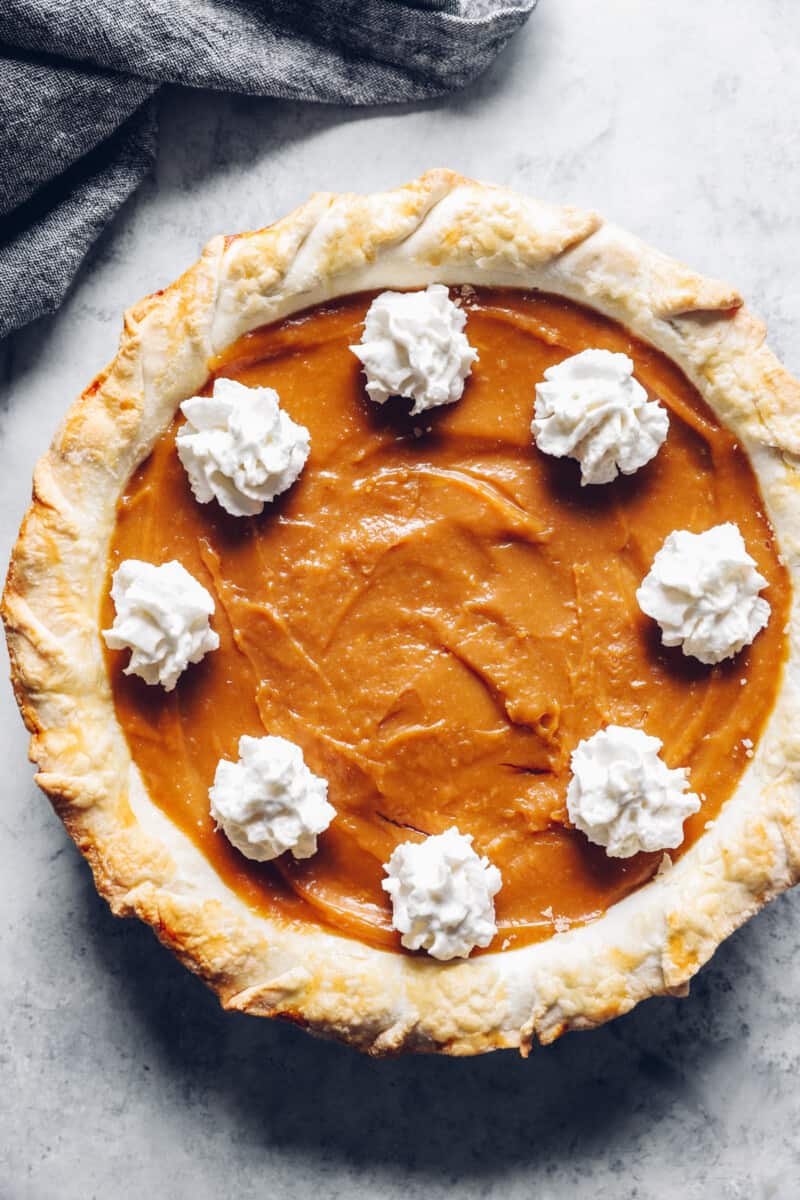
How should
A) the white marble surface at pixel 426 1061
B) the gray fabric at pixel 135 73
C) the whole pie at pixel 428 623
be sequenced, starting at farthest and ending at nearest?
the white marble surface at pixel 426 1061 → the gray fabric at pixel 135 73 → the whole pie at pixel 428 623

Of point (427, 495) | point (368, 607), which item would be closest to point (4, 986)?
point (368, 607)

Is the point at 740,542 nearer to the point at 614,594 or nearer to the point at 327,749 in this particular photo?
the point at 614,594

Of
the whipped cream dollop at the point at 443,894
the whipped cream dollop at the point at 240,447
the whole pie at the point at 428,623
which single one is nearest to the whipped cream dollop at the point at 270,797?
the whole pie at the point at 428,623

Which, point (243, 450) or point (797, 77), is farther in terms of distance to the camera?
point (797, 77)

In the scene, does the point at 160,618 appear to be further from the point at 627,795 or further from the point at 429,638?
the point at 627,795

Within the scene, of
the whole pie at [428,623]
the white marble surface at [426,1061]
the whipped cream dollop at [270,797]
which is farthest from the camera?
the white marble surface at [426,1061]

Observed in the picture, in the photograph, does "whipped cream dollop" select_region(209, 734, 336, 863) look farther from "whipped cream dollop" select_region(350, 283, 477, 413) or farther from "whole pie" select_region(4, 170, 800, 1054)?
"whipped cream dollop" select_region(350, 283, 477, 413)

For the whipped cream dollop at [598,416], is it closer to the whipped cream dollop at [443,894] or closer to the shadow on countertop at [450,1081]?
the whipped cream dollop at [443,894]
